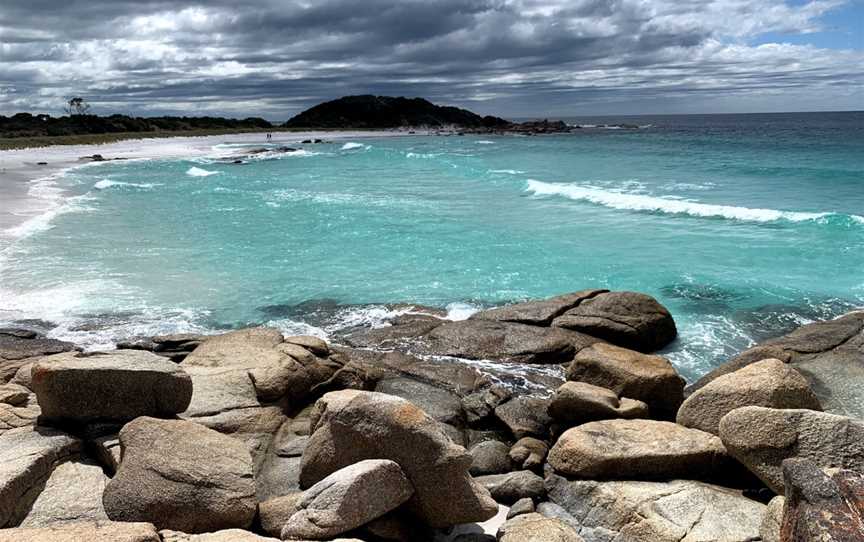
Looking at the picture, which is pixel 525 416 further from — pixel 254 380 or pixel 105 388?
pixel 105 388

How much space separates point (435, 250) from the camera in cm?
2119

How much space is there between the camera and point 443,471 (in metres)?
6.21

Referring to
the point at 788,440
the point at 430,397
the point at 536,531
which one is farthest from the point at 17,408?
the point at 788,440

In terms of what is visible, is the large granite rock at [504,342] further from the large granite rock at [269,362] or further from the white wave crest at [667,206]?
the white wave crest at [667,206]

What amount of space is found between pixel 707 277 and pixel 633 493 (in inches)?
485

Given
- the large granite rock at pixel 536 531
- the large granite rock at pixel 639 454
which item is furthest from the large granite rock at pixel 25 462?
the large granite rock at pixel 639 454

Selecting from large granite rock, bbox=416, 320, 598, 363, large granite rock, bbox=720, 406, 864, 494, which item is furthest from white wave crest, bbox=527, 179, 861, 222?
large granite rock, bbox=720, 406, 864, 494

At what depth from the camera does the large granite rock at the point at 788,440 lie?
6215 mm

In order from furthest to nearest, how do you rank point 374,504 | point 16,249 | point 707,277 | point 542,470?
point 16,249, point 707,277, point 542,470, point 374,504

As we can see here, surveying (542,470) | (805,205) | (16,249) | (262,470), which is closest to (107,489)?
(262,470)

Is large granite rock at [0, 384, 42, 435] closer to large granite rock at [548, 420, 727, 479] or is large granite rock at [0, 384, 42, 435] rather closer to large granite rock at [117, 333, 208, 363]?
large granite rock at [117, 333, 208, 363]

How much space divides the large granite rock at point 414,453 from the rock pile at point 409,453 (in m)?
0.02

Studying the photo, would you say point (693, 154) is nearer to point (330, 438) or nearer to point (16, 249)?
point (16, 249)

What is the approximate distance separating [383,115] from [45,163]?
98362 mm
